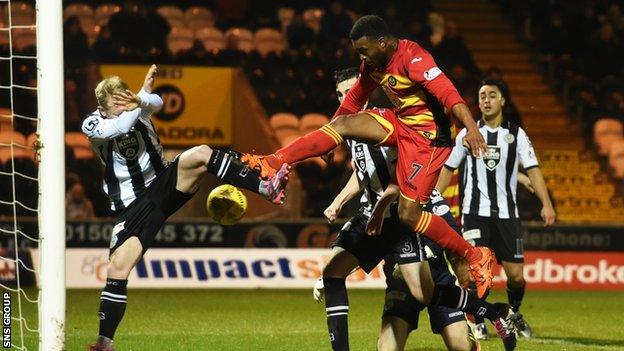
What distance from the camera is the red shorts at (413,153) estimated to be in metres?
7.18

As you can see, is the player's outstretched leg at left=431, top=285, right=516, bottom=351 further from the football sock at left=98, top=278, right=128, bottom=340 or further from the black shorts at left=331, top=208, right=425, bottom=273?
the football sock at left=98, top=278, right=128, bottom=340

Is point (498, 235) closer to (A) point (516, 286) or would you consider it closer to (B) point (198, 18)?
(A) point (516, 286)

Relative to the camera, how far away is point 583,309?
1327 cm

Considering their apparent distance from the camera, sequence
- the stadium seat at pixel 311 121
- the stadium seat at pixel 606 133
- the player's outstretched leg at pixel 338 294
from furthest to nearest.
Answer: the stadium seat at pixel 606 133 < the stadium seat at pixel 311 121 < the player's outstretched leg at pixel 338 294

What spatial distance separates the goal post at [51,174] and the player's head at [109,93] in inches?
25.8

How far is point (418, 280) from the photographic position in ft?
23.6

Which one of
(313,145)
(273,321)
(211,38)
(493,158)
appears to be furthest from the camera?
(211,38)

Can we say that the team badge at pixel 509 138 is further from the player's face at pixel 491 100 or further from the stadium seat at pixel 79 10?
the stadium seat at pixel 79 10

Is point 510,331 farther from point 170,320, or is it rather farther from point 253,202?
point 253,202

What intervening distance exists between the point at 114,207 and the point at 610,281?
9.83 meters

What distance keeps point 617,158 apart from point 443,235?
14.0 metres

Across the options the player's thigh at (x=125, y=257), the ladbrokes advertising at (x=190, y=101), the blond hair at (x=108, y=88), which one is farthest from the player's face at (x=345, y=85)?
the ladbrokes advertising at (x=190, y=101)

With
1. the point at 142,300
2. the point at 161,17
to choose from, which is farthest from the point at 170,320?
the point at 161,17

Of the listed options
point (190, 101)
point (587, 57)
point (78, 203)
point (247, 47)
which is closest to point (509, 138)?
point (78, 203)
